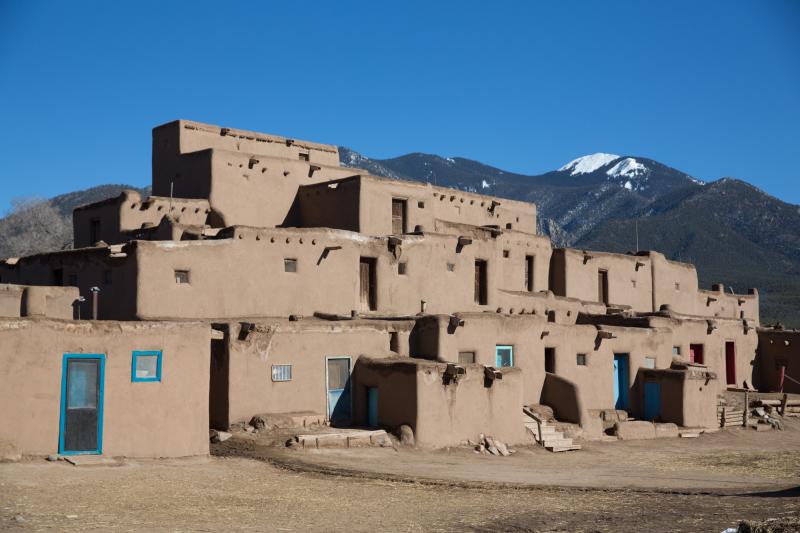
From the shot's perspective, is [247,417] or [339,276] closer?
[247,417]

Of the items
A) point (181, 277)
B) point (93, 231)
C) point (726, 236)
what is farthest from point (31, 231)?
point (726, 236)

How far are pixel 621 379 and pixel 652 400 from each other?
1151mm

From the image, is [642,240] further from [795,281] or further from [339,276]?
[339,276]

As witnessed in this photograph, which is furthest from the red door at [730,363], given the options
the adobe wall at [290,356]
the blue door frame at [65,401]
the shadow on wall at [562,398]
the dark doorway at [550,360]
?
the blue door frame at [65,401]

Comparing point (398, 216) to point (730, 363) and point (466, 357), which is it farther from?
point (730, 363)

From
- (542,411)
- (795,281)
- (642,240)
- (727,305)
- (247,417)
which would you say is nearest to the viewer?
(247,417)

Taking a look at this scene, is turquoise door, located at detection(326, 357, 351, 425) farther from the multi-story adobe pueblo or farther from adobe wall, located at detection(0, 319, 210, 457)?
adobe wall, located at detection(0, 319, 210, 457)

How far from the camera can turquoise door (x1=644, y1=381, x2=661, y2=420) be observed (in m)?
30.0

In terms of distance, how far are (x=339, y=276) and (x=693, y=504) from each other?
13896 mm

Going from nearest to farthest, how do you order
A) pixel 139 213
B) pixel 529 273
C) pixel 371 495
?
pixel 371 495 → pixel 139 213 → pixel 529 273

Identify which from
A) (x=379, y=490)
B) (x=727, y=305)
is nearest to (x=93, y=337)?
(x=379, y=490)

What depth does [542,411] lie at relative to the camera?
26656mm

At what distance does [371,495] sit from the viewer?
15578 mm

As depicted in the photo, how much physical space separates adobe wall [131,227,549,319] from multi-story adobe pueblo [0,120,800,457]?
0.05 m
